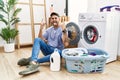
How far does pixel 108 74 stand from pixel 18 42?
2.29m

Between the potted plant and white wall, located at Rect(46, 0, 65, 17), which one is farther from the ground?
white wall, located at Rect(46, 0, 65, 17)

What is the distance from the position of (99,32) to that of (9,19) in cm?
214

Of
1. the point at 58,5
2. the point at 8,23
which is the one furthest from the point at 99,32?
the point at 58,5

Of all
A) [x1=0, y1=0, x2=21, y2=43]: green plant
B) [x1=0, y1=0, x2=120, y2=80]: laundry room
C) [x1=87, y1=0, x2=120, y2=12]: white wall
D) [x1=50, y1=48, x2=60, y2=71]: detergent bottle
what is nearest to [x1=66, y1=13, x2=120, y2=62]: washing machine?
[x1=0, y1=0, x2=120, y2=80]: laundry room

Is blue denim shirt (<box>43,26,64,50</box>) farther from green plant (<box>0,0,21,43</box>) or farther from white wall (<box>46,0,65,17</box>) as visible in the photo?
white wall (<box>46,0,65,17</box>)

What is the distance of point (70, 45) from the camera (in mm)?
2754

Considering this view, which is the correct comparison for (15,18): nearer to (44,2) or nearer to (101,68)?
(44,2)

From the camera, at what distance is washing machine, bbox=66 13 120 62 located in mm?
2168

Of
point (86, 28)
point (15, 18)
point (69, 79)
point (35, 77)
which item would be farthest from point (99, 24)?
point (15, 18)

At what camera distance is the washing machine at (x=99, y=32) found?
217 centimetres

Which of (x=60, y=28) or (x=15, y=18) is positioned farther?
(x=15, y=18)

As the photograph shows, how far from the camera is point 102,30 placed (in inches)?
85.4

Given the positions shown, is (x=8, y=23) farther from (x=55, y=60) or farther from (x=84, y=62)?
(x=84, y=62)

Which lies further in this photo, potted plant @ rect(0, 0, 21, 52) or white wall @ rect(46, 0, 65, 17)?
white wall @ rect(46, 0, 65, 17)
